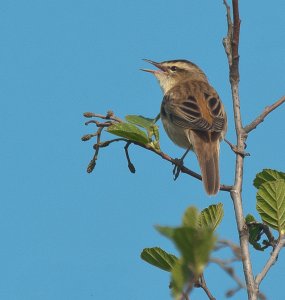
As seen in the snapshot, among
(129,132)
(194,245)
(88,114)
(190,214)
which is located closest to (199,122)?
(88,114)

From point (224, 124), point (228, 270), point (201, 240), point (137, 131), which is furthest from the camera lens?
point (224, 124)

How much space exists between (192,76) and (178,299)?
822 cm

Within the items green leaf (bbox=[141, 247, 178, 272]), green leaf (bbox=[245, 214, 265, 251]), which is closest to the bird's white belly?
green leaf (bbox=[245, 214, 265, 251])

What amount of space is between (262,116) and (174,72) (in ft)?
17.5

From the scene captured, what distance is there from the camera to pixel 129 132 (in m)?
3.58

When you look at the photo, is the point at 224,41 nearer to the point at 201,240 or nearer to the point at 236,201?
the point at 236,201

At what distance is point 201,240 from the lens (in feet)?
4.20

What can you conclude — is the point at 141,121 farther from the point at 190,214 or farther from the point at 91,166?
the point at 190,214

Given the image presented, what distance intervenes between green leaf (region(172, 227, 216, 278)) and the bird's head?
729cm

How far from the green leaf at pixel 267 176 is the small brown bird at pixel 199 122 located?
1475 mm

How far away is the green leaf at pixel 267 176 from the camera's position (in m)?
3.51

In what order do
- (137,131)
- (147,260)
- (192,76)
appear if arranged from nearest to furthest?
(147,260)
(137,131)
(192,76)

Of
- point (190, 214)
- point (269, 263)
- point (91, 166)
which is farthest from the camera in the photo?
point (91, 166)

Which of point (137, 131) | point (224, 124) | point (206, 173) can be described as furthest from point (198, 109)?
point (137, 131)
